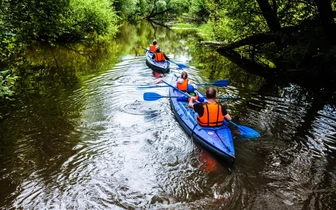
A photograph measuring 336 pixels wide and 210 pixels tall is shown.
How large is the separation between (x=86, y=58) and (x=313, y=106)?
35.0ft

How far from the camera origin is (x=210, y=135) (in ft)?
18.8

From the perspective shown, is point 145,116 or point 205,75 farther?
point 205,75

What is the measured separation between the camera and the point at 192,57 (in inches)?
642

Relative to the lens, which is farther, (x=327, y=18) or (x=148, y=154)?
(x=327, y=18)

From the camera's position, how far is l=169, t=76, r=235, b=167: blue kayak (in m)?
5.29

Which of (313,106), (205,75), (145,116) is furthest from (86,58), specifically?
(313,106)

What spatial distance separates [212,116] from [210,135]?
0.38 metres

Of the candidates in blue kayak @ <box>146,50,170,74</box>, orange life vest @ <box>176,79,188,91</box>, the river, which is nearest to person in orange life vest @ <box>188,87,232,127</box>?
the river

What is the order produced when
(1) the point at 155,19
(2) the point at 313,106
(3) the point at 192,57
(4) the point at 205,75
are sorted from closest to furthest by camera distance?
(2) the point at 313,106 → (4) the point at 205,75 → (3) the point at 192,57 → (1) the point at 155,19

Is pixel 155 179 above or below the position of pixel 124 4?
below

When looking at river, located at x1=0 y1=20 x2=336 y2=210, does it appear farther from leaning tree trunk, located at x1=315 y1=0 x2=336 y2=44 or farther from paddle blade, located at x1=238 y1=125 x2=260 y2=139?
leaning tree trunk, located at x1=315 y1=0 x2=336 y2=44

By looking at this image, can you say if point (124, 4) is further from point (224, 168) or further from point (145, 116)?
point (224, 168)

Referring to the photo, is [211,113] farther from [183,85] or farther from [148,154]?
[183,85]

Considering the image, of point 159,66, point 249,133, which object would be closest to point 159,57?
point 159,66
